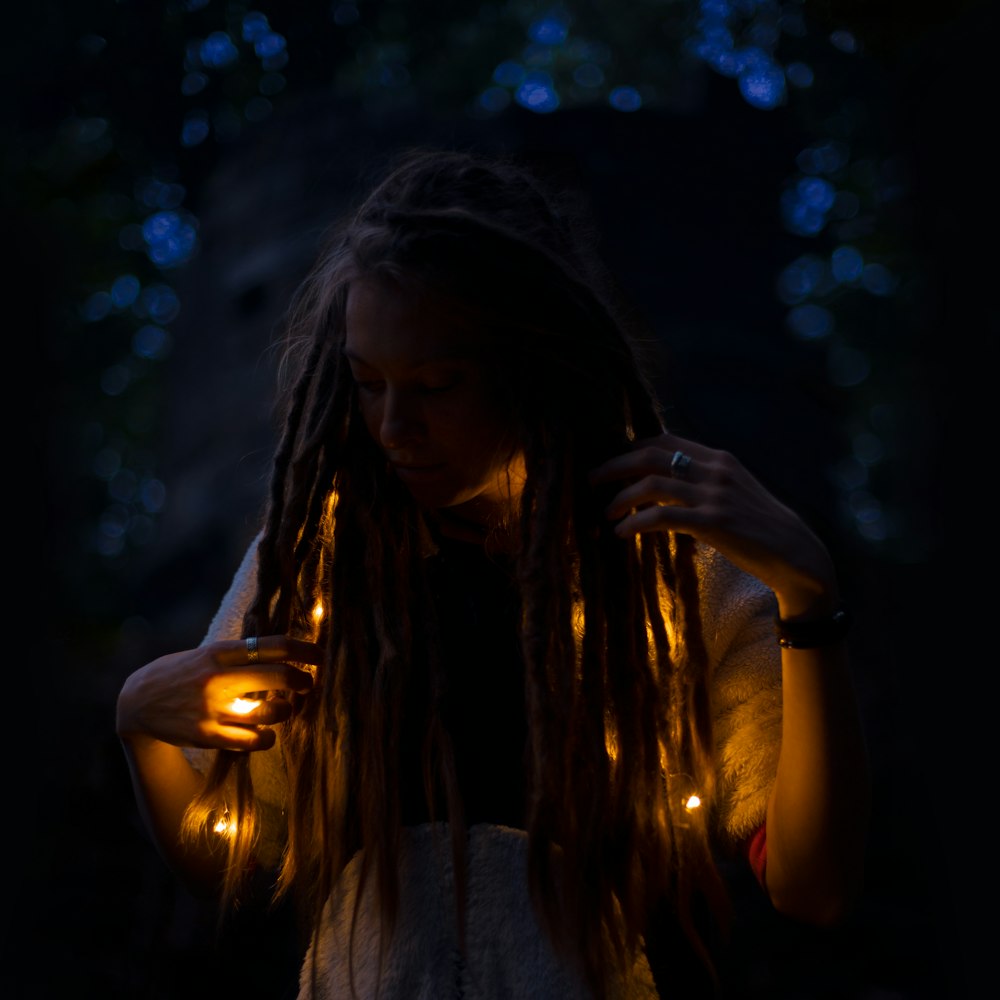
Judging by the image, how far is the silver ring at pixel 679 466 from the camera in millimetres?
960

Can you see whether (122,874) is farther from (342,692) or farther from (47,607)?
(342,692)

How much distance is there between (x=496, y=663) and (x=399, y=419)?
0.32 metres

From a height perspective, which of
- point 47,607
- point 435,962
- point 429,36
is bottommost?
point 435,962

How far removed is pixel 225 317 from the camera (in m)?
2.08

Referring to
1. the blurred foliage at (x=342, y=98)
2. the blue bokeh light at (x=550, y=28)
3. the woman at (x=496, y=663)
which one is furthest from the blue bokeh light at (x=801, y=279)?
the woman at (x=496, y=663)

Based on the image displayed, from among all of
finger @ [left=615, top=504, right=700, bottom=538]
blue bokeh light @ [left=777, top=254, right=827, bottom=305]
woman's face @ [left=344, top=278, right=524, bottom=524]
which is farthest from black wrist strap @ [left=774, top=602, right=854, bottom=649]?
blue bokeh light @ [left=777, top=254, right=827, bottom=305]

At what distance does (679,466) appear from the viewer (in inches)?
37.9

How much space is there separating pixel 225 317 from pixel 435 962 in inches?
60.1

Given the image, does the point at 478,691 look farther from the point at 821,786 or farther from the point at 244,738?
the point at 821,786

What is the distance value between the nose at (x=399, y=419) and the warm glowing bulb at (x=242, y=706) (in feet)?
1.07

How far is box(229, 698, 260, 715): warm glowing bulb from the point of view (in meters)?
1.02

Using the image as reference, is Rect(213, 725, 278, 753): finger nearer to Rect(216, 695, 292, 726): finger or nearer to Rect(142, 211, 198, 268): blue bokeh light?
Rect(216, 695, 292, 726): finger

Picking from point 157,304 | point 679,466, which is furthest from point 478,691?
point 157,304

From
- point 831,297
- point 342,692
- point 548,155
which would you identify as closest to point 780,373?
point 831,297
